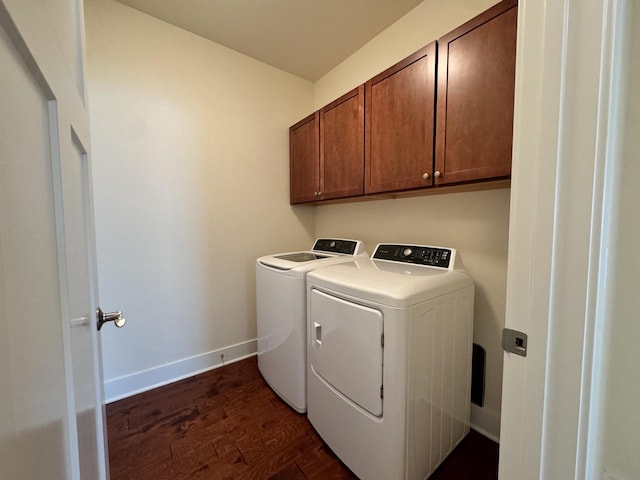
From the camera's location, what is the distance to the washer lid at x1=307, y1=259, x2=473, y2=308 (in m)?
1.04

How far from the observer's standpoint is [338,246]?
2166 millimetres

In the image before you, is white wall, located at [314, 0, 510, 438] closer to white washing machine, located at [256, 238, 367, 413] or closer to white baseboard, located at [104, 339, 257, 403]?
white washing machine, located at [256, 238, 367, 413]

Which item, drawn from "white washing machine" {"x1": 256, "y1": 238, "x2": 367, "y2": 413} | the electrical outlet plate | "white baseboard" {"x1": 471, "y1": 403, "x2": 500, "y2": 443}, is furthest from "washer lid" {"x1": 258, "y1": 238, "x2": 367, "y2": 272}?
"white baseboard" {"x1": 471, "y1": 403, "x2": 500, "y2": 443}

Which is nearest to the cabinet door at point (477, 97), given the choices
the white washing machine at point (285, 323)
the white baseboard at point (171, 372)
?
the white washing machine at point (285, 323)

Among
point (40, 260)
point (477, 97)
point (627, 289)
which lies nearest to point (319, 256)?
point (477, 97)

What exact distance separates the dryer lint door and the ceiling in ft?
6.07

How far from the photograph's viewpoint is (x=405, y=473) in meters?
1.05

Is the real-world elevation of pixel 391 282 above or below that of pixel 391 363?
above

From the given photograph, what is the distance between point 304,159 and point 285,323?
1394 mm

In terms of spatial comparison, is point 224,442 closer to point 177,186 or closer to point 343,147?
point 177,186

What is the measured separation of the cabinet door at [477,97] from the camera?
1.07 metres

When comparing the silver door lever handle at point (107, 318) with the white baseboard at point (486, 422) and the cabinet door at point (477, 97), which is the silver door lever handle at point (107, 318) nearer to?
the cabinet door at point (477, 97)

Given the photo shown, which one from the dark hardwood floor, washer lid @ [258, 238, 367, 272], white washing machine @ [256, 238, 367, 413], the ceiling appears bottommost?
the dark hardwood floor

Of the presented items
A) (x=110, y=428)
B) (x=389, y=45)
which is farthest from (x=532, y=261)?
(x=110, y=428)
